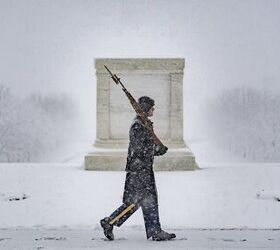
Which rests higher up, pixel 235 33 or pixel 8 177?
pixel 235 33

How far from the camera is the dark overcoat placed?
24.3 ft

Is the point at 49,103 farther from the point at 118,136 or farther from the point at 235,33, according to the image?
the point at 118,136

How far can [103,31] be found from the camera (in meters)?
59.4

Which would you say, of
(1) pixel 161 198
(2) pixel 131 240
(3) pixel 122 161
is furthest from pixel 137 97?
(2) pixel 131 240

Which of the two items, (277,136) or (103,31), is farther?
(103,31)

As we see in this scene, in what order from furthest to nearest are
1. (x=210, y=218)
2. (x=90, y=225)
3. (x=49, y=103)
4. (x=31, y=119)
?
(x=49, y=103) < (x=31, y=119) < (x=210, y=218) < (x=90, y=225)

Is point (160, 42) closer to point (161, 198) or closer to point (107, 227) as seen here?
point (161, 198)

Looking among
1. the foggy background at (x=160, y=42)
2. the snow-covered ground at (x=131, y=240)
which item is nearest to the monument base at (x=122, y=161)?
the snow-covered ground at (x=131, y=240)

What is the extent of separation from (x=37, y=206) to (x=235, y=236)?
399 cm

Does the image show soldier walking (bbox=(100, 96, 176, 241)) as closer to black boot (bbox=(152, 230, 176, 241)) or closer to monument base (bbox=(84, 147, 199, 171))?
black boot (bbox=(152, 230, 176, 241))

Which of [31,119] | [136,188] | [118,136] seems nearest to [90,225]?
[136,188]

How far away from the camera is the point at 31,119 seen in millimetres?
51406

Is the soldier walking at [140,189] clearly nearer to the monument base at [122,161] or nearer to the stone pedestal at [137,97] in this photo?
the monument base at [122,161]

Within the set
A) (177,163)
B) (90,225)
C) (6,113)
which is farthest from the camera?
(6,113)
